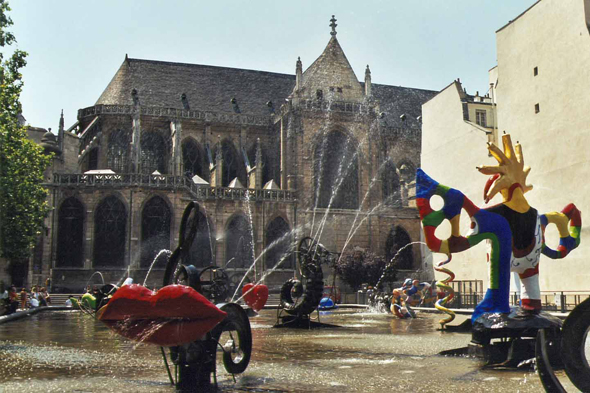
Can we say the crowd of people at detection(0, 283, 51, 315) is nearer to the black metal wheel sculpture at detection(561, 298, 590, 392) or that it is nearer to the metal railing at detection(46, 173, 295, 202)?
the metal railing at detection(46, 173, 295, 202)

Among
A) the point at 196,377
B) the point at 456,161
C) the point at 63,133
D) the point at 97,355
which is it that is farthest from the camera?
the point at 63,133

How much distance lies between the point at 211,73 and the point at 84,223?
819 inches

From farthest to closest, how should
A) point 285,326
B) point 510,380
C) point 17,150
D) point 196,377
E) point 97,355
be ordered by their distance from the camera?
point 17,150
point 285,326
point 97,355
point 510,380
point 196,377

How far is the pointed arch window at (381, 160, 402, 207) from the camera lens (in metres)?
50.0

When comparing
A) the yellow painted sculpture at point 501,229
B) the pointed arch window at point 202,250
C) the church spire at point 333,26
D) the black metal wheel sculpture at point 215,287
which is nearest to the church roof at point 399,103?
the church spire at point 333,26

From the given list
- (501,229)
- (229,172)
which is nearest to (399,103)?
(229,172)

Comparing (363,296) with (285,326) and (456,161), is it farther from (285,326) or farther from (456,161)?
(285,326)

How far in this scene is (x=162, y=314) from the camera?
5840mm

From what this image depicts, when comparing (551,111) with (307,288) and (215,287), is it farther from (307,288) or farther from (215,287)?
(215,287)

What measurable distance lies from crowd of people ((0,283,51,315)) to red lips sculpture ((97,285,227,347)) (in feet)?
59.5

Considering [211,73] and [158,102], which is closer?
[158,102]

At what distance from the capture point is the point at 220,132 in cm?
4944

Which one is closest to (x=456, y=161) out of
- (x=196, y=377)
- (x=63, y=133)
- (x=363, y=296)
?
(x=363, y=296)

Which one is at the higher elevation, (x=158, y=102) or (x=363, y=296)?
Answer: (x=158, y=102)
